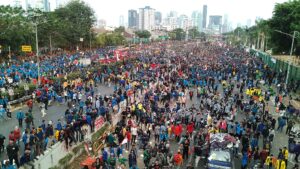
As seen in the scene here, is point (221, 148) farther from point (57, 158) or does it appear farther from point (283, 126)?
point (283, 126)

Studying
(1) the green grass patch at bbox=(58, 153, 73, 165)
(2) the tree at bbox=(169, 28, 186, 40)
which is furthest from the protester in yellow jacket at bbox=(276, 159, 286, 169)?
(2) the tree at bbox=(169, 28, 186, 40)

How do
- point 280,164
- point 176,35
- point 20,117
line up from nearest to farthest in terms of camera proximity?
point 280,164 → point 20,117 → point 176,35

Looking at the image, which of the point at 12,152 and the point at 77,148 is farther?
the point at 77,148

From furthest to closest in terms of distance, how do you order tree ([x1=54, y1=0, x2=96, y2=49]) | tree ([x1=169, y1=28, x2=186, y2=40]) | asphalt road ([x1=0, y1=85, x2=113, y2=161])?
tree ([x1=169, y1=28, x2=186, y2=40]), tree ([x1=54, y1=0, x2=96, y2=49]), asphalt road ([x1=0, y1=85, x2=113, y2=161])

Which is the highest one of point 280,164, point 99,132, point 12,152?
point 12,152

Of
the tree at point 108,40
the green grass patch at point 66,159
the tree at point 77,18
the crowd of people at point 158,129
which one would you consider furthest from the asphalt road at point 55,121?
the tree at point 108,40

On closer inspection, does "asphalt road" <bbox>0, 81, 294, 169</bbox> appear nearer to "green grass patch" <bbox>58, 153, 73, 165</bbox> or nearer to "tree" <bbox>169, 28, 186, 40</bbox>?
"green grass patch" <bbox>58, 153, 73, 165</bbox>

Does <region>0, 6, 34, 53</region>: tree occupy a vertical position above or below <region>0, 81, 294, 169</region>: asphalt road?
above

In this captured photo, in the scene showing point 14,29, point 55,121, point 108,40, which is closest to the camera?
point 55,121

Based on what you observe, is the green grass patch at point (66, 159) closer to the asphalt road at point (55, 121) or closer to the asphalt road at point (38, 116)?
the asphalt road at point (38, 116)

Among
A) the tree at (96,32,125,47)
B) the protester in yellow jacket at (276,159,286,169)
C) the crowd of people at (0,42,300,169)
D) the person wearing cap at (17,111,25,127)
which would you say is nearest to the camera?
the protester in yellow jacket at (276,159,286,169)

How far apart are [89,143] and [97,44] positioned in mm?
76341

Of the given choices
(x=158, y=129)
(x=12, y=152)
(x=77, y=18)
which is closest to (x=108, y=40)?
(x=77, y=18)

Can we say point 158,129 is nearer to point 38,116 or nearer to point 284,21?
point 38,116
